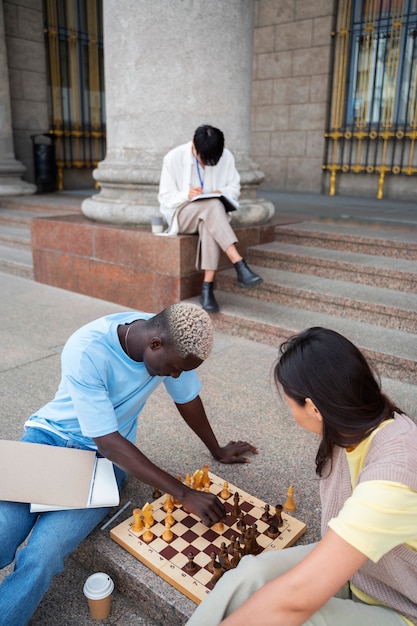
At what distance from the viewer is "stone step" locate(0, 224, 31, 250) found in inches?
Answer: 299

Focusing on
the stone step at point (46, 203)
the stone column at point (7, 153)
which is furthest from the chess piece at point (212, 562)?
the stone column at point (7, 153)

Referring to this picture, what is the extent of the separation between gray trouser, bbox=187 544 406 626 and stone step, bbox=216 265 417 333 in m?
3.06

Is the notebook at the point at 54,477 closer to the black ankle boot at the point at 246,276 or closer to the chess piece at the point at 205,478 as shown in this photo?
the chess piece at the point at 205,478

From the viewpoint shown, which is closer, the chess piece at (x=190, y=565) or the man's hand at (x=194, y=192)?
the chess piece at (x=190, y=565)

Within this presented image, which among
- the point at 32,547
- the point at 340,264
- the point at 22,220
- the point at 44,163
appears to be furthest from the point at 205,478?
the point at 44,163

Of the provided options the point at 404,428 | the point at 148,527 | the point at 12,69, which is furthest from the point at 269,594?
the point at 12,69

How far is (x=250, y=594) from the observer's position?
1520mm

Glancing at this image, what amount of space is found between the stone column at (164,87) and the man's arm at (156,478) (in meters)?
3.80

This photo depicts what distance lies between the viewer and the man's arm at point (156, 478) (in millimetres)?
2010

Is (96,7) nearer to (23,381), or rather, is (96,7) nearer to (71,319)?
(71,319)

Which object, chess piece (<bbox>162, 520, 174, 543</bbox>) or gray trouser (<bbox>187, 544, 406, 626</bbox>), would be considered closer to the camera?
gray trouser (<bbox>187, 544, 406, 626</bbox>)

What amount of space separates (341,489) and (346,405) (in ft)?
1.05

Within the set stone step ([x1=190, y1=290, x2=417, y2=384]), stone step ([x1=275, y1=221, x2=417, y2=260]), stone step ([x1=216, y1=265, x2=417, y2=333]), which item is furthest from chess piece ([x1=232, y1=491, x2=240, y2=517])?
stone step ([x1=275, y1=221, x2=417, y2=260])

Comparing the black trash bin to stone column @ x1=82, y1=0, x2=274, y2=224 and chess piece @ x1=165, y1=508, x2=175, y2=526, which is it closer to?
stone column @ x1=82, y1=0, x2=274, y2=224
